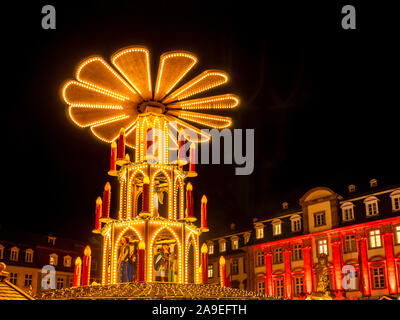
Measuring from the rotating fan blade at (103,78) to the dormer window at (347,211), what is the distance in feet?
93.4

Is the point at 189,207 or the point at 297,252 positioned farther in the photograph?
the point at 297,252

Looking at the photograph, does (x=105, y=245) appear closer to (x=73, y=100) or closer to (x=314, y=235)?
(x=73, y=100)

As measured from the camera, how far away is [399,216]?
3728 cm

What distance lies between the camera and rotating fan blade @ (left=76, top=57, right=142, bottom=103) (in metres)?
17.1

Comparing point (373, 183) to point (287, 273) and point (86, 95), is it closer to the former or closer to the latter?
point (287, 273)

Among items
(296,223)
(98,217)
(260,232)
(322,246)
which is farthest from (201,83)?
(260,232)

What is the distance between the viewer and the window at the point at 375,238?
1528 inches

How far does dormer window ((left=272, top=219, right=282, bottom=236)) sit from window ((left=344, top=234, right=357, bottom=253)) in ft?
26.2

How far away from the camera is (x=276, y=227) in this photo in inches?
1896

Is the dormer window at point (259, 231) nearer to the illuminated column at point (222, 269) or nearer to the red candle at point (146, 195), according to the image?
the illuminated column at point (222, 269)

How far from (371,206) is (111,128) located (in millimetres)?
26828

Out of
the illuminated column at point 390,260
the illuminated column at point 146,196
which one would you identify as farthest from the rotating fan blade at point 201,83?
the illuminated column at point 390,260
